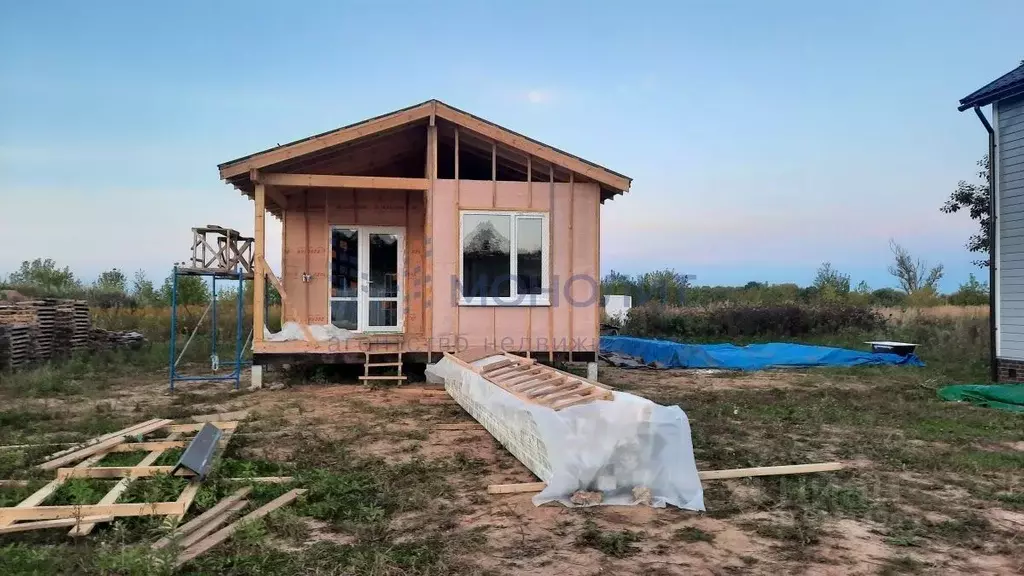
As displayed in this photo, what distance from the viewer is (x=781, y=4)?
12.7m

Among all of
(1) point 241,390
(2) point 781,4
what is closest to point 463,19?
(2) point 781,4

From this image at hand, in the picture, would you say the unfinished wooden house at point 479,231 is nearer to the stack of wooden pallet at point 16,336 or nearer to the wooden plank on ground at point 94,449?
the wooden plank on ground at point 94,449

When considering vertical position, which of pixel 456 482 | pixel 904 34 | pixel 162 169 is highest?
pixel 904 34

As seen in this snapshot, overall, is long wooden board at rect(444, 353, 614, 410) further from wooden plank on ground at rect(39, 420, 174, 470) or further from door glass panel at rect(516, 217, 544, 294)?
wooden plank on ground at rect(39, 420, 174, 470)

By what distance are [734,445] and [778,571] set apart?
3229mm

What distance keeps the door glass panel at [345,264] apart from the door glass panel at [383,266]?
1.00ft

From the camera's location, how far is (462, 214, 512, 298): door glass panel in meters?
10.6

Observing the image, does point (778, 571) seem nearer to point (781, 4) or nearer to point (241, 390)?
point (241, 390)

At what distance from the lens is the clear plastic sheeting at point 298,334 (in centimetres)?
1034

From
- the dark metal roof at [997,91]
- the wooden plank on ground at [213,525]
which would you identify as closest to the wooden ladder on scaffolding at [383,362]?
the wooden plank on ground at [213,525]

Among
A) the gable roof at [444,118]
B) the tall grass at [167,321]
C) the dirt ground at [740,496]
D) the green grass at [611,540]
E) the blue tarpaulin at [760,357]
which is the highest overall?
the gable roof at [444,118]

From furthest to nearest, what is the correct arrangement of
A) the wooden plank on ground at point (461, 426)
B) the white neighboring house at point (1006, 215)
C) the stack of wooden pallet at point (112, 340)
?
the stack of wooden pallet at point (112, 340) < the white neighboring house at point (1006, 215) < the wooden plank on ground at point (461, 426)

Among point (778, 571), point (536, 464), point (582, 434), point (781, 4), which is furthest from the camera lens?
point (781, 4)

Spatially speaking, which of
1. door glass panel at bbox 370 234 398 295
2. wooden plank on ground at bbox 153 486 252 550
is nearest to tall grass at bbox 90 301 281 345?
door glass panel at bbox 370 234 398 295
